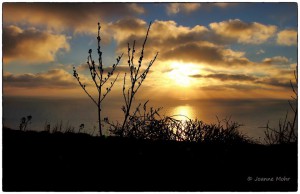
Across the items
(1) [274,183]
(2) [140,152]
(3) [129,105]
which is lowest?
(1) [274,183]

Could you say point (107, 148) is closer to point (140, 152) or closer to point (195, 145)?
point (140, 152)

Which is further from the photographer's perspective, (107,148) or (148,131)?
(148,131)

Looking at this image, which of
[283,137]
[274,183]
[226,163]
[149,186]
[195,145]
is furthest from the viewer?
[283,137]

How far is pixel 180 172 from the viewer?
525cm

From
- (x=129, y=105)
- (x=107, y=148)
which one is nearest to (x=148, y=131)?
(x=129, y=105)

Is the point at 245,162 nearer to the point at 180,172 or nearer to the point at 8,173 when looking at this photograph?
the point at 180,172

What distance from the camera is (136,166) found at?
5273 mm

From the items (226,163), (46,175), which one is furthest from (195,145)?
(46,175)

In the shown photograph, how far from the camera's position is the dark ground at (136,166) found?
16.0 feet

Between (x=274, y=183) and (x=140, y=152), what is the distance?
6.21 ft

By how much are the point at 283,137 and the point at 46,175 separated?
486 centimetres

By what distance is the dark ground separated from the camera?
4.88 m

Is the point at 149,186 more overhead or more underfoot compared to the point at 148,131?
more underfoot

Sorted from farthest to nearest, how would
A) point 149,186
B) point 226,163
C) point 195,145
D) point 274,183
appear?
point 195,145 < point 226,163 < point 274,183 < point 149,186
